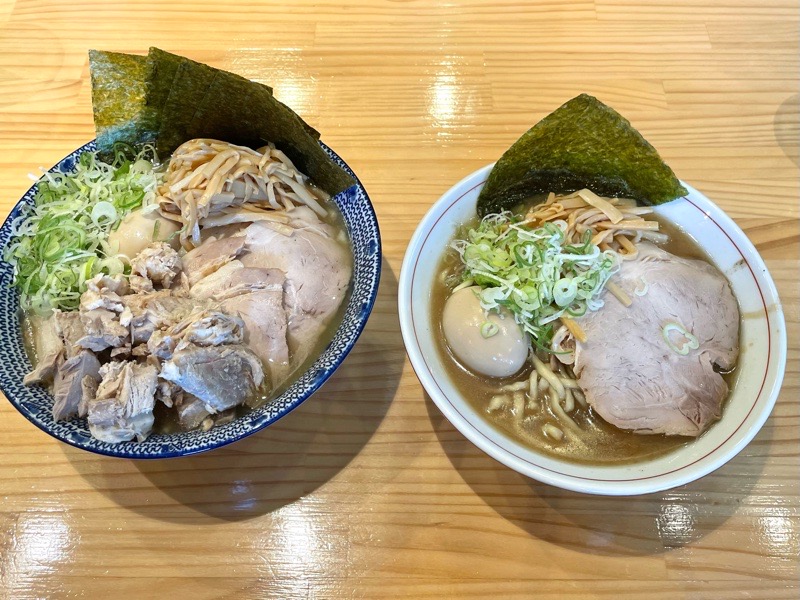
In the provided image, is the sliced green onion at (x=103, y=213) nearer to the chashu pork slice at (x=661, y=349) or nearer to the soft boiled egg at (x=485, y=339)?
the soft boiled egg at (x=485, y=339)

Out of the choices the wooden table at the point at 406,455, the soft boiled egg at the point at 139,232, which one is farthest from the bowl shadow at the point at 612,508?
the soft boiled egg at the point at 139,232

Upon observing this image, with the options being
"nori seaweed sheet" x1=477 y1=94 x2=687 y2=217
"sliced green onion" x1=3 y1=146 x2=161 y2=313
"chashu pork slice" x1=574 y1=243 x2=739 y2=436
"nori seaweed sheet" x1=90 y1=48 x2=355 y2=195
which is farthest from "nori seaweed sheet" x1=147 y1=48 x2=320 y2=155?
"chashu pork slice" x1=574 y1=243 x2=739 y2=436

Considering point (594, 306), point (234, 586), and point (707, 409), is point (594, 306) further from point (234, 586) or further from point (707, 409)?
point (234, 586)

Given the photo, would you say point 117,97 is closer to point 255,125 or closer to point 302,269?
point 255,125

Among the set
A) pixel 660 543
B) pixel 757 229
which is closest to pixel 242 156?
pixel 660 543

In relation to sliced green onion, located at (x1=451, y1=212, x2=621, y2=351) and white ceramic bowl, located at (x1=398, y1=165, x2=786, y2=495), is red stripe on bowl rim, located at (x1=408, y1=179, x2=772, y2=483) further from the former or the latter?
sliced green onion, located at (x1=451, y1=212, x2=621, y2=351)

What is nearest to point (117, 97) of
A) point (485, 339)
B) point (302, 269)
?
point (302, 269)

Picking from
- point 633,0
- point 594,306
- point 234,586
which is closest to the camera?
point 234,586
